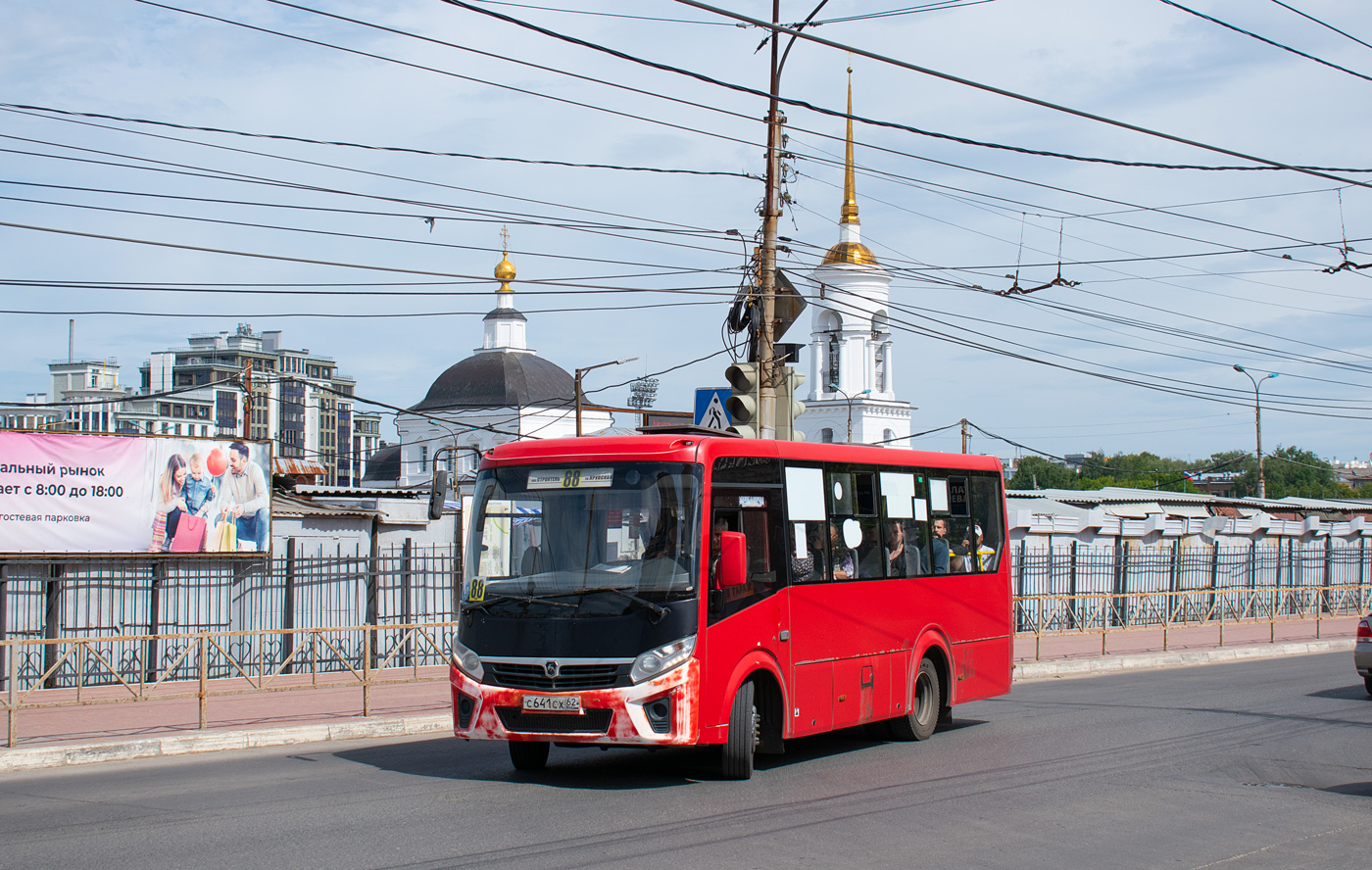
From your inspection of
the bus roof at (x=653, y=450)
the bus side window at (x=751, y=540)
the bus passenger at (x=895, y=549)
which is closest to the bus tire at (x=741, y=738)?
the bus side window at (x=751, y=540)

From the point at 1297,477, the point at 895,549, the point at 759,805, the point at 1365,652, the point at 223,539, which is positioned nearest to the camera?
the point at 759,805

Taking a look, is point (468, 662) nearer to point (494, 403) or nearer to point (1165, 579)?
point (1165, 579)

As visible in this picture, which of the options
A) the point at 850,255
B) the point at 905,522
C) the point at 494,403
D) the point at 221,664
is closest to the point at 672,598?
the point at 905,522

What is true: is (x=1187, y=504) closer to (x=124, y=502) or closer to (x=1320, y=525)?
(x=1320, y=525)

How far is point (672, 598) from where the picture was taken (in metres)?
9.86

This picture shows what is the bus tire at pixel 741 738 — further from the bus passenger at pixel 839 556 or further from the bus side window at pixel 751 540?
the bus passenger at pixel 839 556

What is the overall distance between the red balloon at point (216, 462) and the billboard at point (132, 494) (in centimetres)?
1

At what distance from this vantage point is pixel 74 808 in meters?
9.15

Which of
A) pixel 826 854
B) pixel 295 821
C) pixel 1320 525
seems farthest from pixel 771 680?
pixel 1320 525

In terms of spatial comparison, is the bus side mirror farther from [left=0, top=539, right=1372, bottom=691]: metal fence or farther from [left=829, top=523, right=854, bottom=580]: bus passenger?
[left=0, top=539, right=1372, bottom=691]: metal fence

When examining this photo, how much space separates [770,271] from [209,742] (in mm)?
10485

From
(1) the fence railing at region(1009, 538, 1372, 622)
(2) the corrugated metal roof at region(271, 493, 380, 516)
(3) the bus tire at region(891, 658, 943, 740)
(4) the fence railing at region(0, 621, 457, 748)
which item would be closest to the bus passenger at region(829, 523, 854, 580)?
(3) the bus tire at region(891, 658, 943, 740)

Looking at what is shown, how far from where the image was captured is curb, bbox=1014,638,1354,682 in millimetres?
20562

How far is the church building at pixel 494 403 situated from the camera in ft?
224
